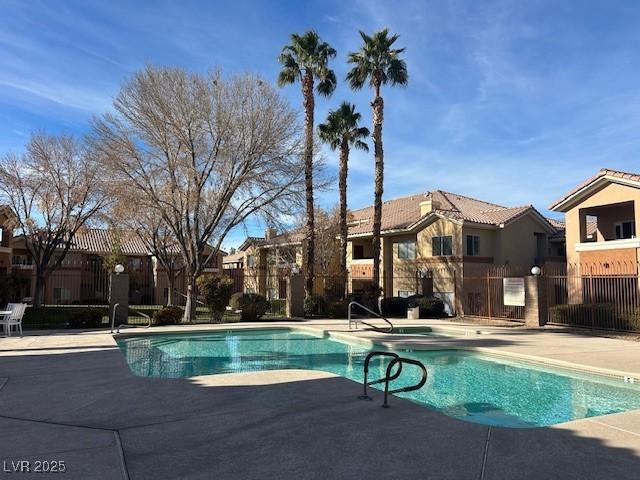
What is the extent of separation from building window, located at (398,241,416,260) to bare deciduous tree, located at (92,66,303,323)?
40.3 ft

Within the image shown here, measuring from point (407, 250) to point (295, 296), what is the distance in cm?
1083

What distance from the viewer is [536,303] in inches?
822

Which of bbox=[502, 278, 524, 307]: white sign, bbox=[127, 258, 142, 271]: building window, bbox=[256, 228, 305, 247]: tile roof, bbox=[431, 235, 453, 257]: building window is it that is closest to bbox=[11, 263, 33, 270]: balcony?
bbox=[127, 258, 142, 271]: building window

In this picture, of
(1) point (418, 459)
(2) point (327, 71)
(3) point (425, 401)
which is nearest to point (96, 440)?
(1) point (418, 459)

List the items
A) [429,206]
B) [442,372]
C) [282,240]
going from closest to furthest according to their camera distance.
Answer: [442,372] → [429,206] → [282,240]

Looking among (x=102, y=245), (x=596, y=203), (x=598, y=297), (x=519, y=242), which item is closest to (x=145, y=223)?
(x=102, y=245)

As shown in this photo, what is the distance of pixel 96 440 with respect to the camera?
17.9 feet

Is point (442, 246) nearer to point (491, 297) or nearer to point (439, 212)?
point (439, 212)

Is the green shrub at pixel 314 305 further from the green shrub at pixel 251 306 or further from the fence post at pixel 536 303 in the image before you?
the fence post at pixel 536 303

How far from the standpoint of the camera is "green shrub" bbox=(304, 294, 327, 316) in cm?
2612

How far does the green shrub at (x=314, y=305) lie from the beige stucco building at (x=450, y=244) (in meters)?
4.32

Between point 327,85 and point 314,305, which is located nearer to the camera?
point 314,305

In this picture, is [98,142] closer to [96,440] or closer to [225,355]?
[225,355]

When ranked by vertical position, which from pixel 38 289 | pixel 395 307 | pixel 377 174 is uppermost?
pixel 377 174
